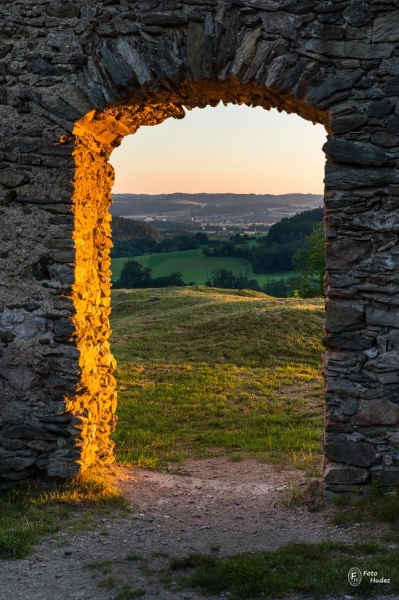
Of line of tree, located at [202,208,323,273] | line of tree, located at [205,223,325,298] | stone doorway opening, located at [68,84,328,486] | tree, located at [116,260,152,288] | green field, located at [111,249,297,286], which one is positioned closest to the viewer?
stone doorway opening, located at [68,84,328,486]

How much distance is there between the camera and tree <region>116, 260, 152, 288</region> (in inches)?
1287

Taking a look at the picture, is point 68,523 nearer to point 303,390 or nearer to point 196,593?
point 196,593

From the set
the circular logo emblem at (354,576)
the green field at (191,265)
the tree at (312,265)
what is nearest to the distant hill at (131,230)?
the green field at (191,265)

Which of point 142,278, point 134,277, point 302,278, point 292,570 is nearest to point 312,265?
point 302,278

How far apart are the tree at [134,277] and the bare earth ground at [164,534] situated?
2520 centimetres

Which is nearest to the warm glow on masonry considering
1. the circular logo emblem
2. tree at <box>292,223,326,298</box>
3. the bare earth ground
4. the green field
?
the bare earth ground

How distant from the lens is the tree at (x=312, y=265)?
101 feet

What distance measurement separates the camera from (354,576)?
14.9 feet

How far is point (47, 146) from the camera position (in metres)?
6.52

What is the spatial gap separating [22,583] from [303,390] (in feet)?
25.1

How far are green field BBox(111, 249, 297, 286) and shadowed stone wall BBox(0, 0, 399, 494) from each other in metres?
25.9

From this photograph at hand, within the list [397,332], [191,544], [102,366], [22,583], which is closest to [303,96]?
[397,332]

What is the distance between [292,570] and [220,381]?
7628 millimetres

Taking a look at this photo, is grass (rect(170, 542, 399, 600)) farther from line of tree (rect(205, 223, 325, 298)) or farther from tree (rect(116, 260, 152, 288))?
tree (rect(116, 260, 152, 288))
